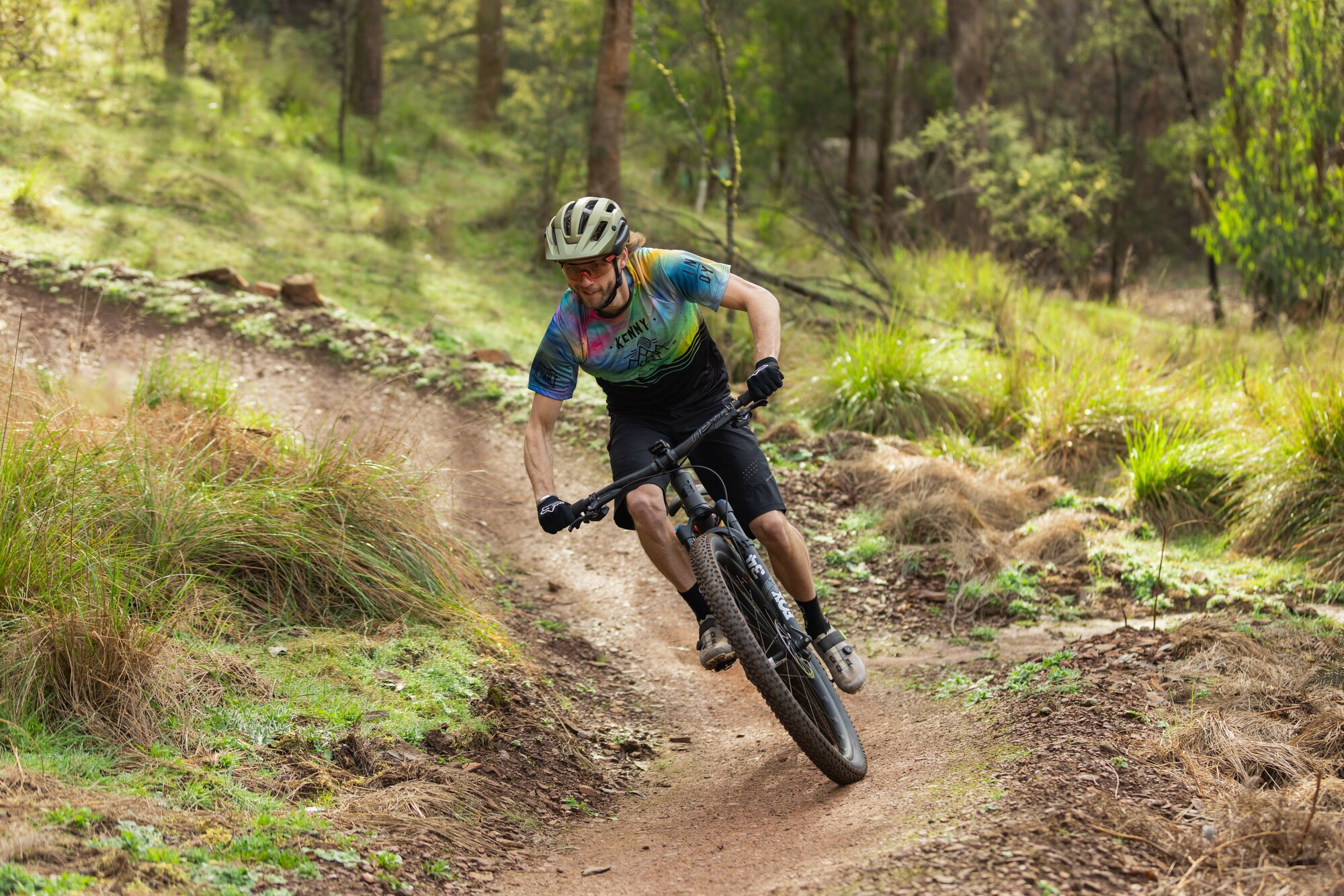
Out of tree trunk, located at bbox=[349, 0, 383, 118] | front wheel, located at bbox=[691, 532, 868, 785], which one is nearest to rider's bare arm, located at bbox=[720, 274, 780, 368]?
front wheel, located at bbox=[691, 532, 868, 785]

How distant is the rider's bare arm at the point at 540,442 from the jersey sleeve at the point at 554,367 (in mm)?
40

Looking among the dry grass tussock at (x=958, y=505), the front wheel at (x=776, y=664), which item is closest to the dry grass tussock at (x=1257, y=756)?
the front wheel at (x=776, y=664)

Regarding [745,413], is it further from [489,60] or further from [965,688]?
[489,60]

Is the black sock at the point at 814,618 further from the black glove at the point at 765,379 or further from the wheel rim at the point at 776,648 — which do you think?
the black glove at the point at 765,379

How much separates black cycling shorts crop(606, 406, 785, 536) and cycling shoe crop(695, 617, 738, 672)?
0.52 m

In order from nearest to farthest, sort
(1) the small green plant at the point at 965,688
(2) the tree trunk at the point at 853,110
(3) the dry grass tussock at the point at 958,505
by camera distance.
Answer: (1) the small green plant at the point at 965,688 < (3) the dry grass tussock at the point at 958,505 < (2) the tree trunk at the point at 853,110

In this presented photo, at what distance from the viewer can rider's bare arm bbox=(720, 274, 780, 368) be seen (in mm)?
4422

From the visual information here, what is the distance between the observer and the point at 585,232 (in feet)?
13.8

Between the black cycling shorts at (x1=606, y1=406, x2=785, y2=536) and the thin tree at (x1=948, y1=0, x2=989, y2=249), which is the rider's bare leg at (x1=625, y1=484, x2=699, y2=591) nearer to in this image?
the black cycling shorts at (x1=606, y1=406, x2=785, y2=536)

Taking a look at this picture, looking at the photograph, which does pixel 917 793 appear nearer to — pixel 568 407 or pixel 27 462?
pixel 27 462

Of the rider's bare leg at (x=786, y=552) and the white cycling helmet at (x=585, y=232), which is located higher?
the white cycling helmet at (x=585, y=232)

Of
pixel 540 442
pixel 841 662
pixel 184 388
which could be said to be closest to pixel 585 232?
pixel 540 442

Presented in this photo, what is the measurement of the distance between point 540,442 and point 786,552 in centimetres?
114

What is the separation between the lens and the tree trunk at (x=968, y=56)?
1669cm
